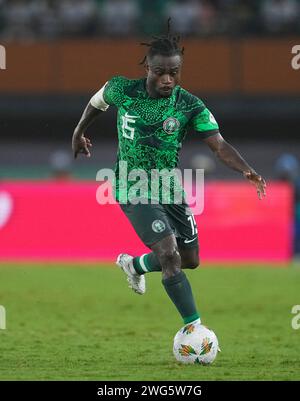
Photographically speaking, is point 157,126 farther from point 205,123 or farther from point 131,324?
point 131,324

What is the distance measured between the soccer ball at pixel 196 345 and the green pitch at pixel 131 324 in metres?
0.08

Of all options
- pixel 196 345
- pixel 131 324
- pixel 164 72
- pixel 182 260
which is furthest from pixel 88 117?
pixel 131 324

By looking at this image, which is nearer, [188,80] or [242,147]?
[188,80]

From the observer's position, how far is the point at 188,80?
2442 centimetres

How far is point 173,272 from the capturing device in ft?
27.4

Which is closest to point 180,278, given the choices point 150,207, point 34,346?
point 150,207

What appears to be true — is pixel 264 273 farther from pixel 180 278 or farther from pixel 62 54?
pixel 62 54

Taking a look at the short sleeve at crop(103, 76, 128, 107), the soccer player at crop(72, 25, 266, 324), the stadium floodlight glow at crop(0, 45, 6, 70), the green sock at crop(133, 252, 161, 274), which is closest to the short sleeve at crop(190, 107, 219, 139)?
the soccer player at crop(72, 25, 266, 324)

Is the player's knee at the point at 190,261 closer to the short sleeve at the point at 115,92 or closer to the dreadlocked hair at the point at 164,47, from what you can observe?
the short sleeve at the point at 115,92

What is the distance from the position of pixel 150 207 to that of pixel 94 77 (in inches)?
640

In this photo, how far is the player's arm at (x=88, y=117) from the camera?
9.16m

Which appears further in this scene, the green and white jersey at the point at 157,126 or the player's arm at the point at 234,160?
the green and white jersey at the point at 157,126

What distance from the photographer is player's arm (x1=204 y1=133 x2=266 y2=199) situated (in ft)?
27.0

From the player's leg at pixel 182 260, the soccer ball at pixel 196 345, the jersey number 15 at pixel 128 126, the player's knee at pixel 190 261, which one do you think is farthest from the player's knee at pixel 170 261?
the jersey number 15 at pixel 128 126
